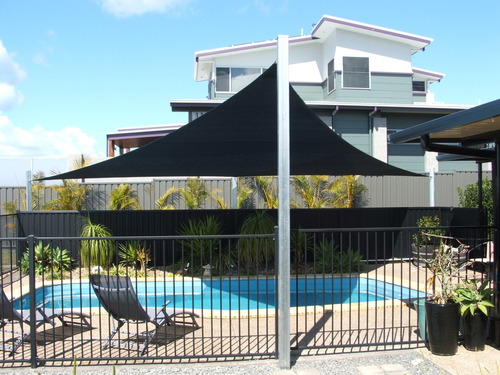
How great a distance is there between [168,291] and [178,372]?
156 inches

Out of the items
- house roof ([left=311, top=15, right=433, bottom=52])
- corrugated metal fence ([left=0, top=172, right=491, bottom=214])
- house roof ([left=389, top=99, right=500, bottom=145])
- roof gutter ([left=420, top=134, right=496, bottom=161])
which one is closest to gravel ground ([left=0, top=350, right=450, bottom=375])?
house roof ([left=389, top=99, right=500, bottom=145])

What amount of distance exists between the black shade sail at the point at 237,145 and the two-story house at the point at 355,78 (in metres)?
9.04

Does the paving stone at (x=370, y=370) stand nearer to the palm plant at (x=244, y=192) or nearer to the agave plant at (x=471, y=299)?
the agave plant at (x=471, y=299)

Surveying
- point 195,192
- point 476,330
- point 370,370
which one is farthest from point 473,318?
point 195,192

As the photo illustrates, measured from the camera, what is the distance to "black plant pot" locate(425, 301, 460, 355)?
14.3 ft

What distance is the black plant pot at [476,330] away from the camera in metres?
4.46

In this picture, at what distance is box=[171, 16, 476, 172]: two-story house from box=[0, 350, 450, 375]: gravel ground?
477 inches

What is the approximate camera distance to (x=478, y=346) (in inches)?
177

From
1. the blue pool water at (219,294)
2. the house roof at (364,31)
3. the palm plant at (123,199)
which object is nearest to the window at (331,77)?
the house roof at (364,31)

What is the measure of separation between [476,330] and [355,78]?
45.1ft

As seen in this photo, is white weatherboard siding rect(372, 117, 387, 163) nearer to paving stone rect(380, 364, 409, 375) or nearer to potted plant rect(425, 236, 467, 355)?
potted plant rect(425, 236, 467, 355)

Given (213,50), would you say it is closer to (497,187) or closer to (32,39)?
(32,39)

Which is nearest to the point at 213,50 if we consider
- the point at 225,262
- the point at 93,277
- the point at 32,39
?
the point at 32,39

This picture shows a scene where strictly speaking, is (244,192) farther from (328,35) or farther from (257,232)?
(328,35)
